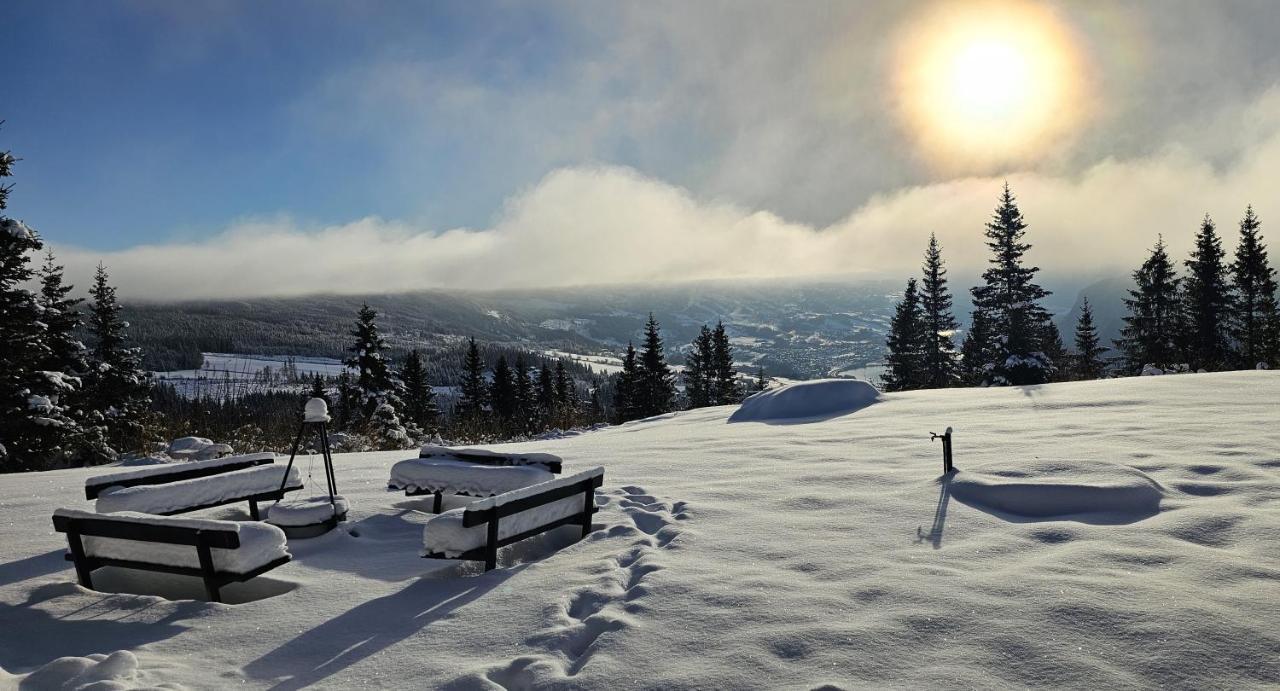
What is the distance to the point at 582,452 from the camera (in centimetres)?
1281

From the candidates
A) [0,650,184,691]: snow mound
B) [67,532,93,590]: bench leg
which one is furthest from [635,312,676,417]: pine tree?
[0,650,184,691]: snow mound

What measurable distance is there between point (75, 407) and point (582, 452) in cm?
2344

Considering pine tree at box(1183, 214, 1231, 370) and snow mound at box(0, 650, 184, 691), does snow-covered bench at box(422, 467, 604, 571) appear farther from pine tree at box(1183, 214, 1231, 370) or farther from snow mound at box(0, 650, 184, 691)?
pine tree at box(1183, 214, 1231, 370)

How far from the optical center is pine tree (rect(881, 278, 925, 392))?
44.9m

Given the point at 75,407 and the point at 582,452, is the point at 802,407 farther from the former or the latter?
the point at 75,407

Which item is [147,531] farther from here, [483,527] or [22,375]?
[22,375]

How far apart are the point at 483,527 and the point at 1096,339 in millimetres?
55796

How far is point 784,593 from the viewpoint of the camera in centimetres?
459

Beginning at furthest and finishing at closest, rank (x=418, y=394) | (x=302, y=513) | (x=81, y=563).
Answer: (x=418, y=394), (x=302, y=513), (x=81, y=563)

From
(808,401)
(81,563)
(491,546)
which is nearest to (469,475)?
(491,546)

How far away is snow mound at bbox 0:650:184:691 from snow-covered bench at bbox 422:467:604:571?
6.78ft

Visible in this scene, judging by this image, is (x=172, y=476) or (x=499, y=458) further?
(x=499, y=458)

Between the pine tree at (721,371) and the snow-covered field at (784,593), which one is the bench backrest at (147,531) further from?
the pine tree at (721,371)

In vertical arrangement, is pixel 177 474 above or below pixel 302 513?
above
